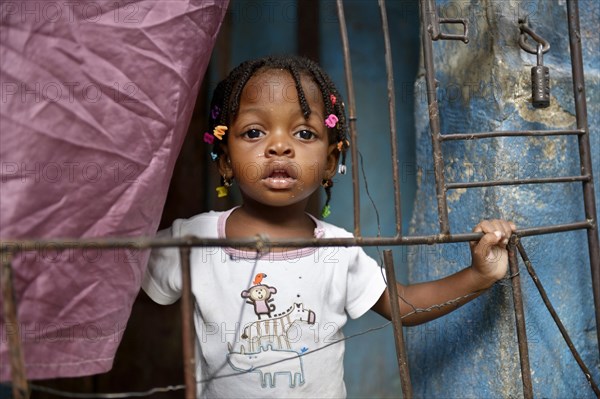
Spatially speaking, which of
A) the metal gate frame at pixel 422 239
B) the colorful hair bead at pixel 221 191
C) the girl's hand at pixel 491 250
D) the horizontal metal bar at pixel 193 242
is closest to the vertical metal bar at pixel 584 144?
the metal gate frame at pixel 422 239

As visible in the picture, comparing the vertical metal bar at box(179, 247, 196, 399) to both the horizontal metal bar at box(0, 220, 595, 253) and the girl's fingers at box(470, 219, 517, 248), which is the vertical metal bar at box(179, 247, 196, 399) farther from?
the girl's fingers at box(470, 219, 517, 248)

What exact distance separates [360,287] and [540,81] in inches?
23.0

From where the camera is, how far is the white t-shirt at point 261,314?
1.45m

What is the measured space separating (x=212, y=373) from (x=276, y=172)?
0.44 metres

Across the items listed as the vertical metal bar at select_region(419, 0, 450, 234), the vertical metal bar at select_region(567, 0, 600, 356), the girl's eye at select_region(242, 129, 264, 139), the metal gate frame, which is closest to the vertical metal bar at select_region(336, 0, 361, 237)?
the metal gate frame

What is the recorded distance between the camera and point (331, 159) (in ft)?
5.28

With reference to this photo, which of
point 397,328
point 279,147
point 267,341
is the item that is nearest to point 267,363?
point 267,341

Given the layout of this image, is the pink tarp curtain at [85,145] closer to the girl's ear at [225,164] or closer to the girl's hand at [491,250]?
the girl's ear at [225,164]

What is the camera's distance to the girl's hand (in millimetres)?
1386

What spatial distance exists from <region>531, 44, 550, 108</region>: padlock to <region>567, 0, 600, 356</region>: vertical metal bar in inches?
2.3

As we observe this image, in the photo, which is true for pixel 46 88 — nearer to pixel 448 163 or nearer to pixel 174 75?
pixel 174 75

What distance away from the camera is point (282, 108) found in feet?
4.75

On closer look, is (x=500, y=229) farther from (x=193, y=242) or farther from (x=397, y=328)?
(x=193, y=242)

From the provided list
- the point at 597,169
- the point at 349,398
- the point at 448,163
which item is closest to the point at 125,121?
the point at 448,163
